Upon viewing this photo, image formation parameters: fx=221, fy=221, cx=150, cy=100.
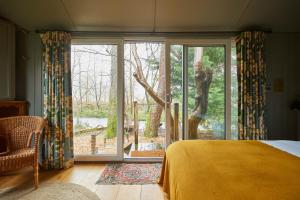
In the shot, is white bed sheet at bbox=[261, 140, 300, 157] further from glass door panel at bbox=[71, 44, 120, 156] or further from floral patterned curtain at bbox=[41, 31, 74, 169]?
floral patterned curtain at bbox=[41, 31, 74, 169]

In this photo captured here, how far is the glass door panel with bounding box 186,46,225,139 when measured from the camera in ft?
11.7

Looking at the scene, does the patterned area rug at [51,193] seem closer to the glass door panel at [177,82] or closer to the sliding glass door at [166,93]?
the sliding glass door at [166,93]

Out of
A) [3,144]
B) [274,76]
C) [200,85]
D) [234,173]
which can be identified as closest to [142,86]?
[200,85]

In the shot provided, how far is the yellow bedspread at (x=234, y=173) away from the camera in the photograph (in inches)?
40.2

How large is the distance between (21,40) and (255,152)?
3.66 m

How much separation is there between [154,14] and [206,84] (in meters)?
1.37

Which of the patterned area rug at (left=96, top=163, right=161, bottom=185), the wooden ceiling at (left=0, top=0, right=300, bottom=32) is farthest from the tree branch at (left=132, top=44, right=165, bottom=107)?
the patterned area rug at (left=96, top=163, right=161, bottom=185)

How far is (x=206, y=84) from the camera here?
3.59 metres

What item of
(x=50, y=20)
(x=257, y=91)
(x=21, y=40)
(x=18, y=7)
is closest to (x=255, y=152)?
(x=257, y=91)

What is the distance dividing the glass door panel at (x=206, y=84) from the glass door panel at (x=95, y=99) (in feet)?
4.11

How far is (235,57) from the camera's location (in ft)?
11.7

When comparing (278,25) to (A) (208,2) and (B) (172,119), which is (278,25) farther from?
(B) (172,119)

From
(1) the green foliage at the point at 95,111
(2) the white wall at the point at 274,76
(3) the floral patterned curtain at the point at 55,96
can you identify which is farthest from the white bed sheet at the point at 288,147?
(3) the floral patterned curtain at the point at 55,96

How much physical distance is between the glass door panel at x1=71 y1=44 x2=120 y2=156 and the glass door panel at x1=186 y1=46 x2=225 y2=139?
49.3 inches
